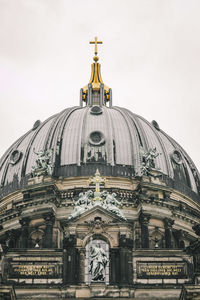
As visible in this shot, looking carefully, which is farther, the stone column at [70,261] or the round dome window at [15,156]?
the round dome window at [15,156]

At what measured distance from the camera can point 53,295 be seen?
111 feet

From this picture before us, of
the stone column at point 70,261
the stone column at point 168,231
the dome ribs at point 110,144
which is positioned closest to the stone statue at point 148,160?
the dome ribs at point 110,144

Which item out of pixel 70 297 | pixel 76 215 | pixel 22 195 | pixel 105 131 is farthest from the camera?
pixel 105 131

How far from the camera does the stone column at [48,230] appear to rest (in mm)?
43688

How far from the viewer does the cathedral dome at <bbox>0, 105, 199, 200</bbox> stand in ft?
166

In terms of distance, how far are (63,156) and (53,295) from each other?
19.4 m

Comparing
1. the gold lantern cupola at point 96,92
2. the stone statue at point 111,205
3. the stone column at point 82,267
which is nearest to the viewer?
the stone column at point 82,267

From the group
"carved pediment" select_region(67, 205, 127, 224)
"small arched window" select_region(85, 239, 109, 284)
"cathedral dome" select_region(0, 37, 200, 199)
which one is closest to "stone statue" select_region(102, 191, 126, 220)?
"carved pediment" select_region(67, 205, 127, 224)

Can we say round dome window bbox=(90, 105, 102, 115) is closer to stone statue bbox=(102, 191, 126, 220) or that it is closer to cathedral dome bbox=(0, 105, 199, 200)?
cathedral dome bbox=(0, 105, 199, 200)

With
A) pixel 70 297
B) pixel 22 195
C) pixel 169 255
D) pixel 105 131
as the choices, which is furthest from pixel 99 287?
pixel 105 131

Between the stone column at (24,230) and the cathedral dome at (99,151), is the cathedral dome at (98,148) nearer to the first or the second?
the cathedral dome at (99,151)

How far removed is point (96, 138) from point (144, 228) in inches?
415

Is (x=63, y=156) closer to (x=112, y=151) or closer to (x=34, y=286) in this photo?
(x=112, y=151)

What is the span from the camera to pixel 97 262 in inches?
1373
